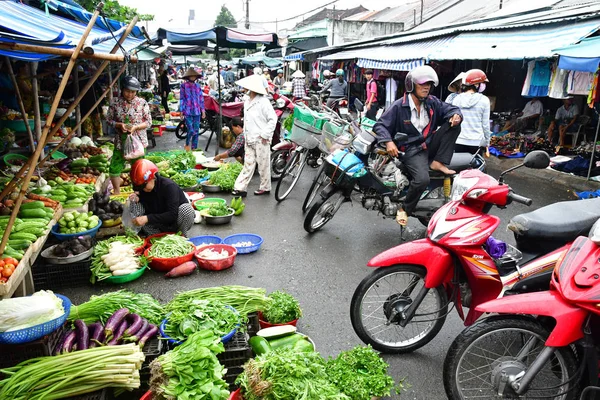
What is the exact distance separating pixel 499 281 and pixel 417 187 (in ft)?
7.59

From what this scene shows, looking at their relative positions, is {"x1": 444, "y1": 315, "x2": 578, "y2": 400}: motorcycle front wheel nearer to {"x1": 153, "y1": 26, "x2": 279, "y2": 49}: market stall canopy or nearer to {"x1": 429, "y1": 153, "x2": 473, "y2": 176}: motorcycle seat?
{"x1": 429, "y1": 153, "x2": 473, "y2": 176}: motorcycle seat

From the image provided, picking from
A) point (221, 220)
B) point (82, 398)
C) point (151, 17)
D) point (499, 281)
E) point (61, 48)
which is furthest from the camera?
point (151, 17)

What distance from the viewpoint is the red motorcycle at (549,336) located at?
2.45 metres

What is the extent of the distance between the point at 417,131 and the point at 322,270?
204cm

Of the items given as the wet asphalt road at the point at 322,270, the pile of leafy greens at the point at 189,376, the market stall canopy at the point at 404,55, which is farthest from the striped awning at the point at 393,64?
the pile of leafy greens at the point at 189,376

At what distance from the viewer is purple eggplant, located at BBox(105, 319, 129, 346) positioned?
3160 mm

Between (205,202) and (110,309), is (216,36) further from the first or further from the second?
(110,309)

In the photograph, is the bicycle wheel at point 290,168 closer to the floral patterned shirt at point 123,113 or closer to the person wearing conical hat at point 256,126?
the person wearing conical hat at point 256,126

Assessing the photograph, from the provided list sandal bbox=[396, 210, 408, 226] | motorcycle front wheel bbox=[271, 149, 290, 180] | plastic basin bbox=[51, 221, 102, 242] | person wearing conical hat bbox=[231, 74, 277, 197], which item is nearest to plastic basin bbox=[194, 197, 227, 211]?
person wearing conical hat bbox=[231, 74, 277, 197]

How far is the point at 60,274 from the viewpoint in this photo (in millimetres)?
4848

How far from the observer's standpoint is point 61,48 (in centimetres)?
307

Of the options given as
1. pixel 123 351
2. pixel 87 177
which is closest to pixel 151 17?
pixel 87 177

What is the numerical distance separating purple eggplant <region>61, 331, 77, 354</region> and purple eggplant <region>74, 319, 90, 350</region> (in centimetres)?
3

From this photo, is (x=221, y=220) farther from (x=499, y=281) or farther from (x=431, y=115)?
(x=499, y=281)
